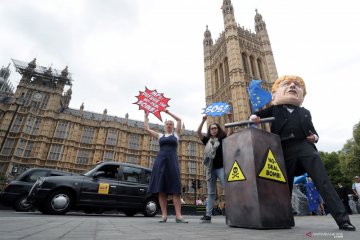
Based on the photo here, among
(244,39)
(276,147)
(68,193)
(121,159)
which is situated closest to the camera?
(276,147)

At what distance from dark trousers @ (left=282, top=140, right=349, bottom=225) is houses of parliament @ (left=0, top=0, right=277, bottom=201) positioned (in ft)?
86.2

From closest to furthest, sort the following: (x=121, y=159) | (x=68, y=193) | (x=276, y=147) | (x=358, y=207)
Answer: (x=276, y=147) < (x=68, y=193) < (x=358, y=207) < (x=121, y=159)

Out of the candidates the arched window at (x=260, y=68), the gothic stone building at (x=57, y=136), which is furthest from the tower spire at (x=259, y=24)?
the gothic stone building at (x=57, y=136)

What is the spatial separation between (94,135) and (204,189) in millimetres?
19266

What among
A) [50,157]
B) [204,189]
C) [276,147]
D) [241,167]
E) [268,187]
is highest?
[50,157]

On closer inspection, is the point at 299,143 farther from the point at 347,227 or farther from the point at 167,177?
the point at 167,177

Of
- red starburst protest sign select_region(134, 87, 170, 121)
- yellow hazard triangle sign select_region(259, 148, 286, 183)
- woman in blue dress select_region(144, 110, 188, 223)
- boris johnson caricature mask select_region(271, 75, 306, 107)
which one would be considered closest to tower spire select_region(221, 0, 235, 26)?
red starburst protest sign select_region(134, 87, 170, 121)

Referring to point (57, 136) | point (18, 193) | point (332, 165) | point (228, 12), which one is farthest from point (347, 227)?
point (332, 165)

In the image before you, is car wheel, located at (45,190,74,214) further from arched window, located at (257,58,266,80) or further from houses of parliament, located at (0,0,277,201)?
arched window, located at (257,58,266,80)

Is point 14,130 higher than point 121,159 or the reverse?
higher

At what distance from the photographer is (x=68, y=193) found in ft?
18.9

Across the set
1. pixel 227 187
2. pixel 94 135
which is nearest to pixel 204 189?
pixel 94 135

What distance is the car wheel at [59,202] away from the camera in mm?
5449

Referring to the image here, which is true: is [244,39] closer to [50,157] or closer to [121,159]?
[121,159]
